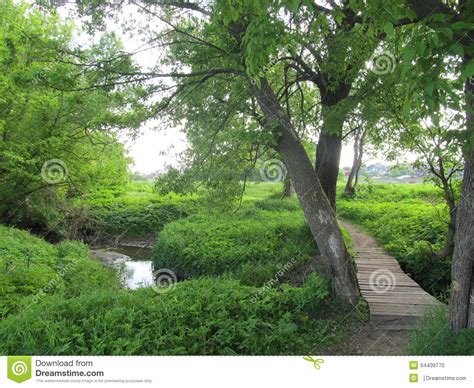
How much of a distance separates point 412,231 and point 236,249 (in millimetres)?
5174

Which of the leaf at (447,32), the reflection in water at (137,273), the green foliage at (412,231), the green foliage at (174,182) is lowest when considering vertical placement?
the reflection in water at (137,273)

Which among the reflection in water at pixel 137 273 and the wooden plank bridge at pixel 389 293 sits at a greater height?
the wooden plank bridge at pixel 389 293

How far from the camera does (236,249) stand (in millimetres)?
9648

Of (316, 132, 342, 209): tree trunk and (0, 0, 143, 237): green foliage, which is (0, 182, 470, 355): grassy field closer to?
(316, 132, 342, 209): tree trunk

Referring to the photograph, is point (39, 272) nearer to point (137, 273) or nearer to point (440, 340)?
Result: point (137, 273)

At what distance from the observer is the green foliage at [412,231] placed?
26.9ft

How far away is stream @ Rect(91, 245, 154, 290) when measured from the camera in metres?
9.83

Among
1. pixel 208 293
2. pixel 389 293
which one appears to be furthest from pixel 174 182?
pixel 389 293

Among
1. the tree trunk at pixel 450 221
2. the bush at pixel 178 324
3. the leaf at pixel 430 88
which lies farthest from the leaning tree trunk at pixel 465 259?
the tree trunk at pixel 450 221

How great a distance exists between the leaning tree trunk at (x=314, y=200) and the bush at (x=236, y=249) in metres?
2.06

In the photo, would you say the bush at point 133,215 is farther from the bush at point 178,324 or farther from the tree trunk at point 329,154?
the bush at point 178,324

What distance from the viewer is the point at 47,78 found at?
5508 mm

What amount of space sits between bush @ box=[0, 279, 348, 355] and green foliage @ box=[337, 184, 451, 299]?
279 centimetres

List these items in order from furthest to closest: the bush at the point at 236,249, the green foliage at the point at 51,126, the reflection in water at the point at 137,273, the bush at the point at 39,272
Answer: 1. the reflection in water at the point at 137,273
2. the bush at the point at 236,249
3. the green foliage at the point at 51,126
4. the bush at the point at 39,272
